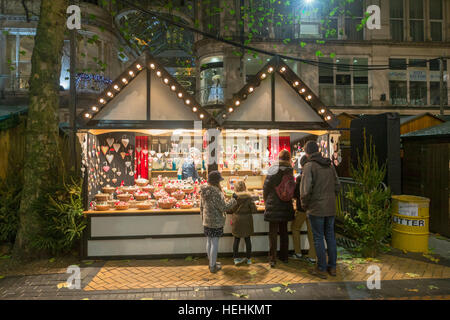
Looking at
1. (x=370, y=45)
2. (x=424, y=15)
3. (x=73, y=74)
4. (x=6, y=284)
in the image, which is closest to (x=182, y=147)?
(x=73, y=74)

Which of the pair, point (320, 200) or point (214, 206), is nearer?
point (320, 200)

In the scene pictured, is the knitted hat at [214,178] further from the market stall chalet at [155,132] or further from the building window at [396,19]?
the building window at [396,19]

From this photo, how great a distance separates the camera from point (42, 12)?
6.09 m

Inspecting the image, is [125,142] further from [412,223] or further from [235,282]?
[412,223]

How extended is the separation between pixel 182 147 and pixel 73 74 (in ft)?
12.1

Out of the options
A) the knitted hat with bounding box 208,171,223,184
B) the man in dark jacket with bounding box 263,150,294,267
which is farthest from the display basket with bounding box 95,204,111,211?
the man in dark jacket with bounding box 263,150,294,267

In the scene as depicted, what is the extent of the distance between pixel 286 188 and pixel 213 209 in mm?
1487

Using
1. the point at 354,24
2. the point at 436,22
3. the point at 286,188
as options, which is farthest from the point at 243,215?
the point at 436,22

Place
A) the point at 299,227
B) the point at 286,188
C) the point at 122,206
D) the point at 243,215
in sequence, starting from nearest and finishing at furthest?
the point at 286,188
the point at 243,215
the point at 299,227
the point at 122,206

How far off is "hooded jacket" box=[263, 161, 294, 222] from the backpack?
0.20 feet

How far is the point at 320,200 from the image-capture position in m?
4.94

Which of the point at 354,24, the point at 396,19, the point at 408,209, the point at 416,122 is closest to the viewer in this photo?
the point at 408,209

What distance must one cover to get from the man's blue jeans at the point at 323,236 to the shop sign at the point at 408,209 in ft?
8.02
